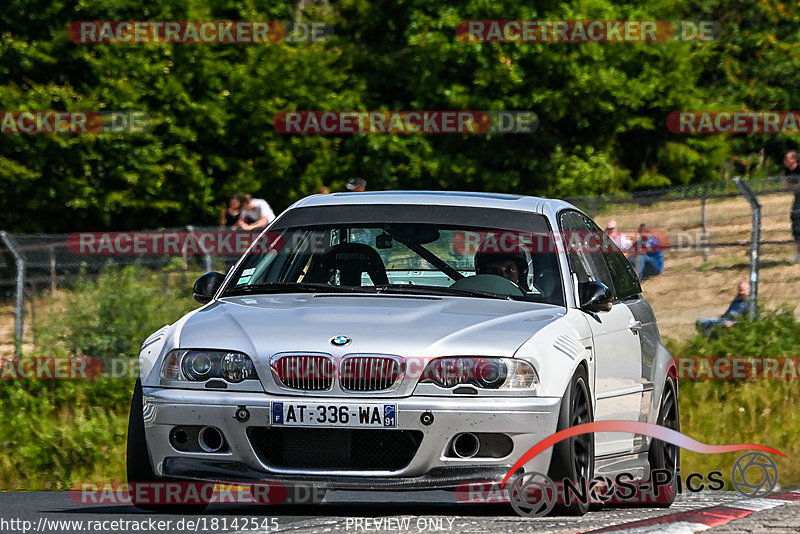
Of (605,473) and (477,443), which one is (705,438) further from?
(477,443)

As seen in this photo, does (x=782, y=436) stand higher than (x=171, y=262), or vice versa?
(x=171, y=262)

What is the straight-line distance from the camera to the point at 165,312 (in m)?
17.3

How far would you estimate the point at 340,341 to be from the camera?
6746 millimetres

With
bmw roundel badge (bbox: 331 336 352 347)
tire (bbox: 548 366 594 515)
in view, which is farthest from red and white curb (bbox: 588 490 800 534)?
bmw roundel badge (bbox: 331 336 352 347)

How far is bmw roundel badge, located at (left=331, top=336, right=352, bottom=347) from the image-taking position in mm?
6734

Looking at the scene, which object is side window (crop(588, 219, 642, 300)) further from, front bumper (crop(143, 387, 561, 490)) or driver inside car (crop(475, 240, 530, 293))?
front bumper (crop(143, 387, 561, 490))

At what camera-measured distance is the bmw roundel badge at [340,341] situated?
673 centimetres

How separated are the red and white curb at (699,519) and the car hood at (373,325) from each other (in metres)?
0.93

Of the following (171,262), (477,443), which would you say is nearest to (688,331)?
(171,262)

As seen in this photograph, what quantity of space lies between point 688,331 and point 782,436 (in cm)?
409

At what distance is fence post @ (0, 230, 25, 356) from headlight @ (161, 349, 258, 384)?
1014 cm

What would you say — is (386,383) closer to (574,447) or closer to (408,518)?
(408,518)

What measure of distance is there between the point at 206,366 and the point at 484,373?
1212 mm

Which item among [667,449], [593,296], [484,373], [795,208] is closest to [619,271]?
[667,449]
